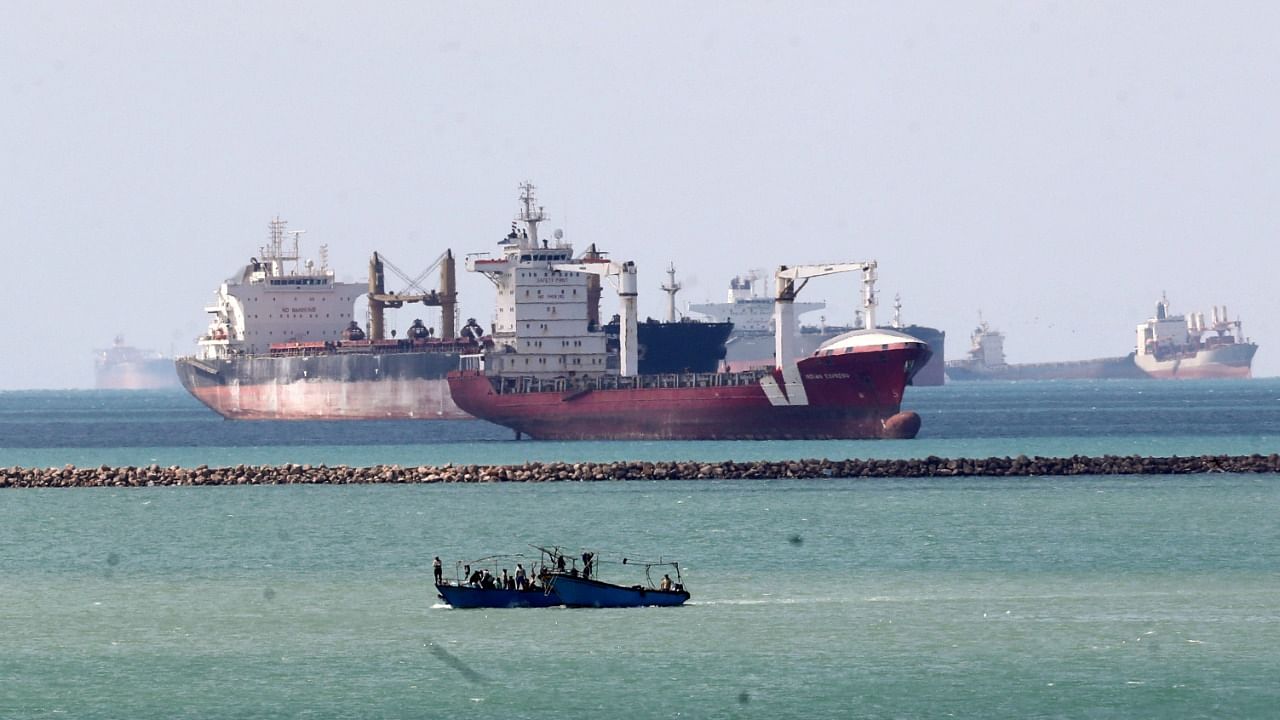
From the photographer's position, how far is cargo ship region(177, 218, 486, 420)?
11750cm

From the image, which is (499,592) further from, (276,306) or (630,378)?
(276,306)

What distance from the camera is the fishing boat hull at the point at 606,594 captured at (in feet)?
121

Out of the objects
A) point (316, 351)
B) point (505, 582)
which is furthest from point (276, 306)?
point (505, 582)

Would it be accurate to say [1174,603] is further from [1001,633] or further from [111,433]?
[111,433]

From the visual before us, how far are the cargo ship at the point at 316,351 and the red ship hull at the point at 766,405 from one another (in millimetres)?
22142

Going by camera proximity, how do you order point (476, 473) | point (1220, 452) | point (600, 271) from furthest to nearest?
point (600, 271) < point (1220, 452) < point (476, 473)

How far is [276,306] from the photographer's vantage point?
13225 cm

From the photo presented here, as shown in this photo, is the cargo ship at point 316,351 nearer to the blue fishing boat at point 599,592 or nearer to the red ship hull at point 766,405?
the red ship hull at point 766,405

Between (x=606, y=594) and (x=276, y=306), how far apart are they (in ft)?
322

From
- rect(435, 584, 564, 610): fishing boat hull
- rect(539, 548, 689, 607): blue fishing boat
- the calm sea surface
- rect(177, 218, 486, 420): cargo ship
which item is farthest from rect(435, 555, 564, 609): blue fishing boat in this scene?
rect(177, 218, 486, 420): cargo ship

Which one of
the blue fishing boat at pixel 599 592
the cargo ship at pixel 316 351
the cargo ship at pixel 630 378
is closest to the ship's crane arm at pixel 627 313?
the cargo ship at pixel 630 378

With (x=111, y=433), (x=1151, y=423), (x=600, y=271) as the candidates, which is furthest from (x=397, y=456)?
(x=1151, y=423)

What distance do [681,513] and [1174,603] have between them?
20997 mm

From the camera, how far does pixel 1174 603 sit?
3756 centimetres
